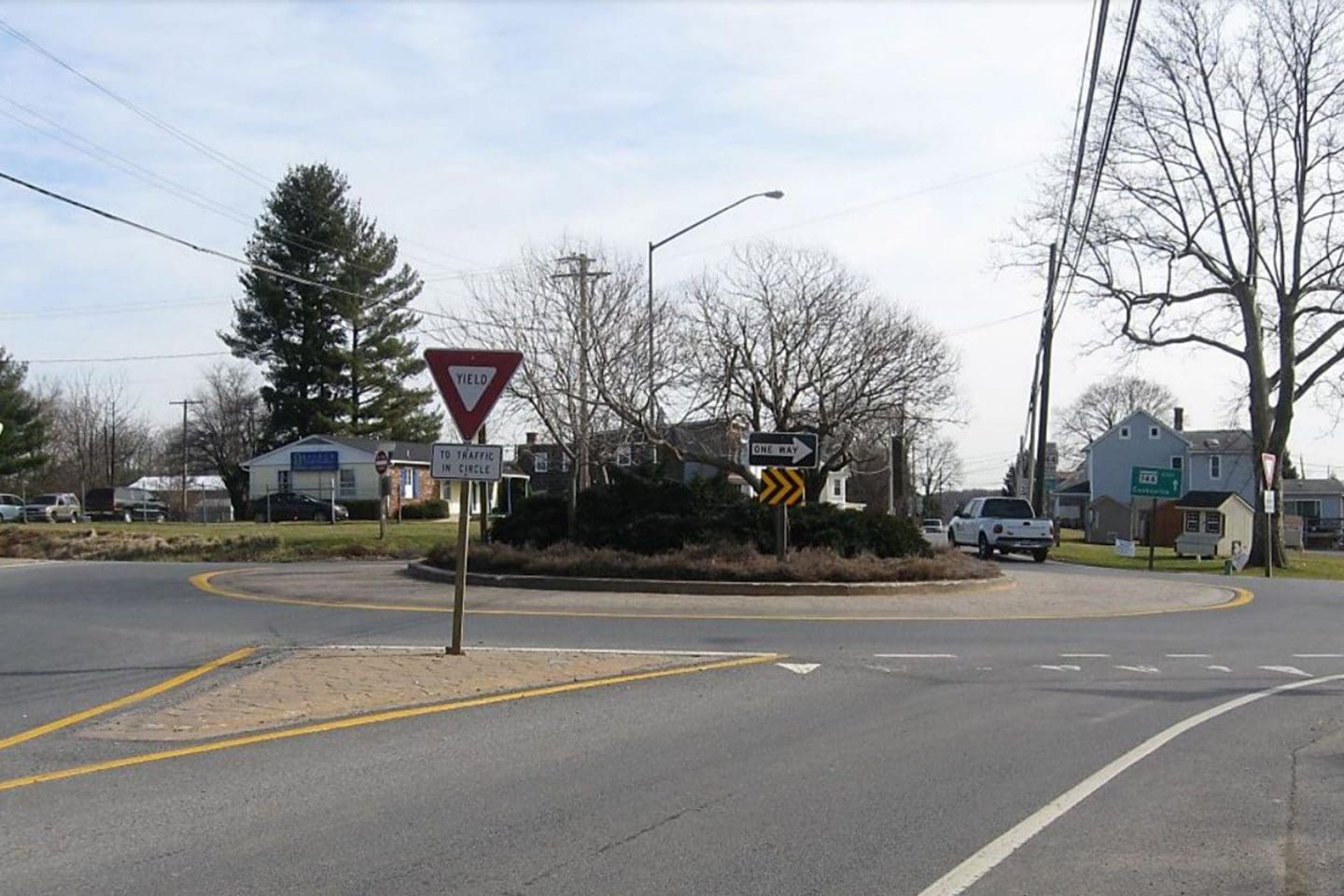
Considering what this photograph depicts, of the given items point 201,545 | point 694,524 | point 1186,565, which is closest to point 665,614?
point 694,524

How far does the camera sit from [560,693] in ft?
35.0

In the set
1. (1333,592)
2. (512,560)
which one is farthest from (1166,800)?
(1333,592)

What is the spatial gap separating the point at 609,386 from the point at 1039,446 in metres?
21.2

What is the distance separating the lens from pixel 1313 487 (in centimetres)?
8862

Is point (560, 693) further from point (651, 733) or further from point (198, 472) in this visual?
point (198, 472)

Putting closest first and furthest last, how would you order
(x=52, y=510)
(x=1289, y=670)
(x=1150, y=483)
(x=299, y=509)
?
(x=1289, y=670)
(x=1150, y=483)
(x=299, y=509)
(x=52, y=510)

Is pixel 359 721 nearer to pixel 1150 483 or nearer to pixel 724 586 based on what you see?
pixel 724 586

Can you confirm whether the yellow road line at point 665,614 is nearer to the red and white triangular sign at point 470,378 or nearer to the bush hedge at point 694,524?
the bush hedge at point 694,524

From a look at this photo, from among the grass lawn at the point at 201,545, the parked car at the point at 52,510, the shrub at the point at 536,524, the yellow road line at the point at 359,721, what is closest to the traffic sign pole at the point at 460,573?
the yellow road line at the point at 359,721

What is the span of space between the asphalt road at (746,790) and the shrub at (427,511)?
45.9 meters

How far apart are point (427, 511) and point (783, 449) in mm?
40266

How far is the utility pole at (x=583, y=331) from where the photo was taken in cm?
2806

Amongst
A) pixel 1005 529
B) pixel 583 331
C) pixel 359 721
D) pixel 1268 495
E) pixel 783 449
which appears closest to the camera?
pixel 359 721

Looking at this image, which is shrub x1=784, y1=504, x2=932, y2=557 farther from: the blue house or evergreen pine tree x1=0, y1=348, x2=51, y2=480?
the blue house
